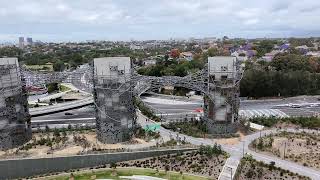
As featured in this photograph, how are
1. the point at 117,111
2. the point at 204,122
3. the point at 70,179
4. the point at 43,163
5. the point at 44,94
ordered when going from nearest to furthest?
the point at 70,179, the point at 43,163, the point at 117,111, the point at 204,122, the point at 44,94

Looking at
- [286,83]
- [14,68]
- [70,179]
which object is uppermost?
[14,68]

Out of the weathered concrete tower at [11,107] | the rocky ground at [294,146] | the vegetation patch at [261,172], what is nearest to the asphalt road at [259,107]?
the rocky ground at [294,146]

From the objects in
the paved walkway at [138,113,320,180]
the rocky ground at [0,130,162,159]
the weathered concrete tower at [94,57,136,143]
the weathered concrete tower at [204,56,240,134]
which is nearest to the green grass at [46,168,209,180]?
the rocky ground at [0,130,162,159]

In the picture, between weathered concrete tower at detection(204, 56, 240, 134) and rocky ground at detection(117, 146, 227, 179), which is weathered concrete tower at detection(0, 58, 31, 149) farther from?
weathered concrete tower at detection(204, 56, 240, 134)

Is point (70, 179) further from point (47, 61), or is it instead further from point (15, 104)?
point (47, 61)

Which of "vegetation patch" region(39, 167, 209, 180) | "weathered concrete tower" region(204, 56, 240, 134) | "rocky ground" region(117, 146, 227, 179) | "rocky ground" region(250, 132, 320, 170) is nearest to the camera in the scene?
"vegetation patch" region(39, 167, 209, 180)

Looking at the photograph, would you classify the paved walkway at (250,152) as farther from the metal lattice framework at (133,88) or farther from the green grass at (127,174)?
the green grass at (127,174)

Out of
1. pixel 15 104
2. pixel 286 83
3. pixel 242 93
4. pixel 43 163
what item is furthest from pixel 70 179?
pixel 286 83
